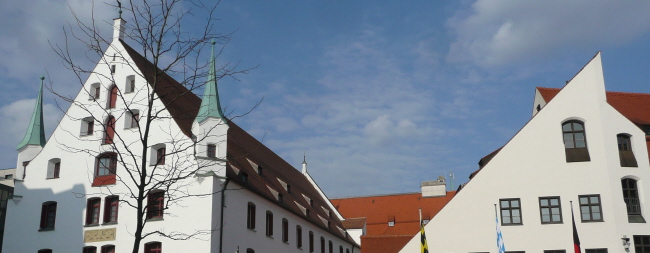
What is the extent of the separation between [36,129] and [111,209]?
337 inches

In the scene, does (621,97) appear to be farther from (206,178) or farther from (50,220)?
(50,220)

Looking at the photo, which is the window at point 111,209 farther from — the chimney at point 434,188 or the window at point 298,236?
the chimney at point 434,188

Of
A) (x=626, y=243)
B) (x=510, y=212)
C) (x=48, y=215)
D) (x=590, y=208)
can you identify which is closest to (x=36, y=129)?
(x=48, y=215)

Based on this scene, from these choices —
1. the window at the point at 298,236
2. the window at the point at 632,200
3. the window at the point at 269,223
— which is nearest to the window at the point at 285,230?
the window at the point at 298,236

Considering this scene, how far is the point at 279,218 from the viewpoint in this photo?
4025 centimetres

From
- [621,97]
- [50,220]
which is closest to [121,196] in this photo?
[50,220]

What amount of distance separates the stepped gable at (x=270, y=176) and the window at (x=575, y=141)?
16494mm

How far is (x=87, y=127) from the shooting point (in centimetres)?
3466

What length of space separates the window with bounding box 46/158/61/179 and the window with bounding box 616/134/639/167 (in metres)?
29.9

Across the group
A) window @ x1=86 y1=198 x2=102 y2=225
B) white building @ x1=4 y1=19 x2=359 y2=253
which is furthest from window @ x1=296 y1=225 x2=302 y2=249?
window @ x1=86 y1=198 x2=102 y2=225

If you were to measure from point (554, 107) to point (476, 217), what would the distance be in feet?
23.2

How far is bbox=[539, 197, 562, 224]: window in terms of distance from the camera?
102 ft

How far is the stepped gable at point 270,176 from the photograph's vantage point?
1470 inches

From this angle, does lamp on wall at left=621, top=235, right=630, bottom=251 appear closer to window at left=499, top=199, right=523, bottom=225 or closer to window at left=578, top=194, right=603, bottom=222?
window at left=578, top=194, right=603, bottom=222
